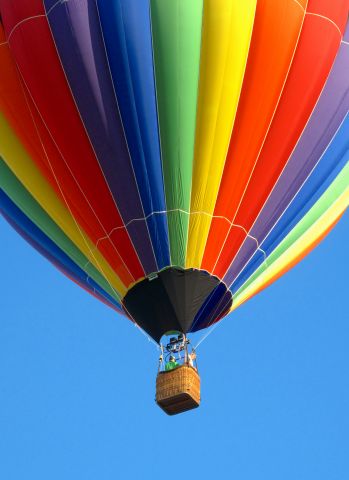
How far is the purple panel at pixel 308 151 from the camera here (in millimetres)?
17688

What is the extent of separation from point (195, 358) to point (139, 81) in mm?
3019

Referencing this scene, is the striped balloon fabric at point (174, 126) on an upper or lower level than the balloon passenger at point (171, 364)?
upper

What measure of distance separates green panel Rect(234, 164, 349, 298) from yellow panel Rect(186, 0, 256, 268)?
933 mm

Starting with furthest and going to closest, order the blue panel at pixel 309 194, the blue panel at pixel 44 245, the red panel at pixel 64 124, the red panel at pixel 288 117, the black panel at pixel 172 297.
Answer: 1. the blue panel at pixel 44 245
2. the blue panel at pixel 309 194
3. the red panel at pixel 288 117
4. the red panel at pixel 64 124
5. the black panel at pixel 172 297

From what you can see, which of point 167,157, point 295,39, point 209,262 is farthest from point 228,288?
point 295,39

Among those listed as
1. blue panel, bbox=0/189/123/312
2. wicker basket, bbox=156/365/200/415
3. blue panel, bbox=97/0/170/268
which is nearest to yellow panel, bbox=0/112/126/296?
blue panel, bbox=0/189/123/312

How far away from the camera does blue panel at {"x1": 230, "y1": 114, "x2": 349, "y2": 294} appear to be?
1783 cm

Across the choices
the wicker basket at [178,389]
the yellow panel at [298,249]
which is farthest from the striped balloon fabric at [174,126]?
the wicker basket at [178,389]

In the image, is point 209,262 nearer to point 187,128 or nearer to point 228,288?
point 228,288

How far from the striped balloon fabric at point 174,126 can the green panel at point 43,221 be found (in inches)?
2.6

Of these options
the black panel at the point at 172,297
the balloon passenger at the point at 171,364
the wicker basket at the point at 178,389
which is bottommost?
the wicker basket at the point at 178,389

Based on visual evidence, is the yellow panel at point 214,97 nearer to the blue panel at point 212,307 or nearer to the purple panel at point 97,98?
the blue panel at point 212,307

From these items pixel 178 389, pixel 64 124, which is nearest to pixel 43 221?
pixel 64 124

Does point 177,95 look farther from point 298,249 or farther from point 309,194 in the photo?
point 298,249
